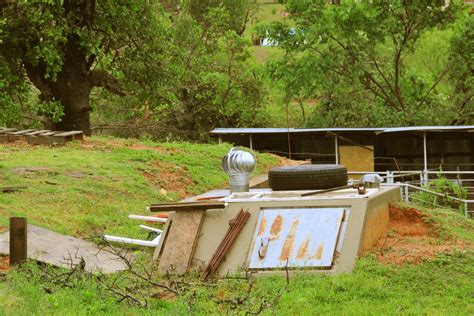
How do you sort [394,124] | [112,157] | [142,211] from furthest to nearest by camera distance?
[394,124]
[112,157]
[142,211]

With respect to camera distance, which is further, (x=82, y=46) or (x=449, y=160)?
(x=449, y=160)

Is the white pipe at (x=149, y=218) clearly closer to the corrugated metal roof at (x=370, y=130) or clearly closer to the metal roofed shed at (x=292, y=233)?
the metal roofed shed at (x=292, y=233)

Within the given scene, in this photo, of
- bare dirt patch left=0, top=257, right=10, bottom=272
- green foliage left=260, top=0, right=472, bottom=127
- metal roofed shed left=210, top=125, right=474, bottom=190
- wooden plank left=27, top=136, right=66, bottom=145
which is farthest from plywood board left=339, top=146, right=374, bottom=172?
bare dirt patch left=0, top=257, right=10, bottom=272

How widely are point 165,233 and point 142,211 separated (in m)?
4.23

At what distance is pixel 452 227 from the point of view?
13.5m

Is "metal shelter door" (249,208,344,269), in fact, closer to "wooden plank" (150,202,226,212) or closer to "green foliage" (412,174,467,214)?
"wooden plank" (150,202,226,212)

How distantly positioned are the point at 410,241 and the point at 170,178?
8918mm

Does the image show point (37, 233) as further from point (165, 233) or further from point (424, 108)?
point (424, 108)

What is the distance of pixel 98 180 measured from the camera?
57.0 feet

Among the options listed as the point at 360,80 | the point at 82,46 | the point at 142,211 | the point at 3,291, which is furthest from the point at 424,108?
the point at 3,291

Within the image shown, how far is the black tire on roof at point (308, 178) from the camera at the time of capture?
41.1 ft

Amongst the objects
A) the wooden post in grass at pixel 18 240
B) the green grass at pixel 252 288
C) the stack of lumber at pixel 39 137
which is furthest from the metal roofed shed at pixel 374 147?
the wooden post in grass at pixel 18 240

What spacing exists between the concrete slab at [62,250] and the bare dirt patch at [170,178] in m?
6.41

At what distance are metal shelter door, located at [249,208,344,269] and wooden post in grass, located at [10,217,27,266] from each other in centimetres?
262
